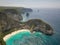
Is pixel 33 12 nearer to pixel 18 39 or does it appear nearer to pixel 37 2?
pixel 37 2

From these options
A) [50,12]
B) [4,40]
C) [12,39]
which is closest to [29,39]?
[12,39]

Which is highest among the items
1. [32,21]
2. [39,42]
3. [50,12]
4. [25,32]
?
[50,12]

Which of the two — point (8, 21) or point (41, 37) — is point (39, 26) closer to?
point (41, 37)

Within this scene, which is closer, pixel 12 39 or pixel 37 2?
pixel 12 39

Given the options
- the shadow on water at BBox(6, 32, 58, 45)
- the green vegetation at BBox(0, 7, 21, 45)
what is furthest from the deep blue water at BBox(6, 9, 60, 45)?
the green vegetation at BBox(0, 7, 21, 45)

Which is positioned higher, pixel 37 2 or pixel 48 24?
pixel 37 2

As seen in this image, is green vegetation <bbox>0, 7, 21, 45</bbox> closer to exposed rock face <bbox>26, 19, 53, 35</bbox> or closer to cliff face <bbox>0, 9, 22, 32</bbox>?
cliff face <bbox>0, 9, 22, 32</bbox>

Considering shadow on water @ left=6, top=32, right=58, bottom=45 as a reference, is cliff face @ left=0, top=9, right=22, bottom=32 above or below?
above

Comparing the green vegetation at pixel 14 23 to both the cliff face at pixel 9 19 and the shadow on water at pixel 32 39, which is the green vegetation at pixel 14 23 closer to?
the cliff face at pixel 9 19
